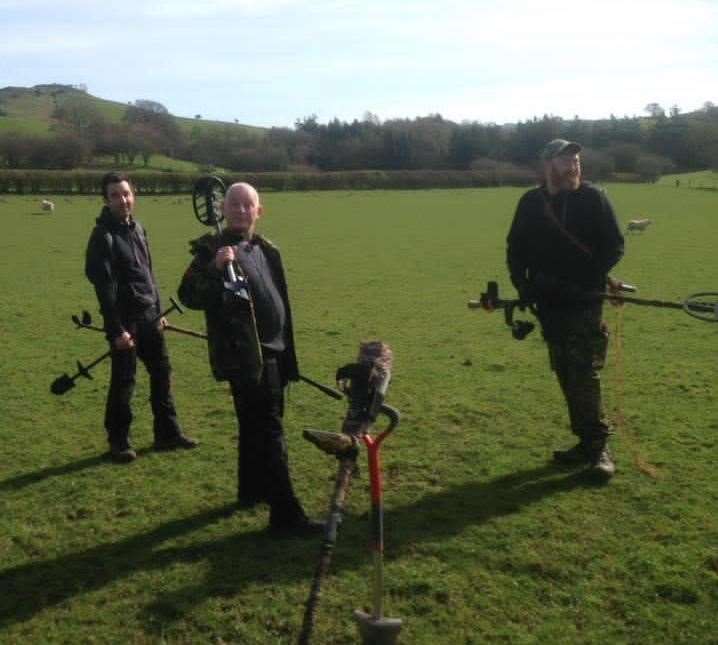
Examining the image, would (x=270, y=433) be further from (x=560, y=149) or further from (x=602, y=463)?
(x=560, y=149)

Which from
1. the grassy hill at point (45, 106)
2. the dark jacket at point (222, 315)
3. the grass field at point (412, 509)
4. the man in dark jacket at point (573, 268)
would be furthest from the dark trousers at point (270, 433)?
the grassy hill at point (45, 106)

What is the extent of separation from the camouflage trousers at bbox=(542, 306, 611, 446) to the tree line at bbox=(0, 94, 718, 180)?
7743 cm

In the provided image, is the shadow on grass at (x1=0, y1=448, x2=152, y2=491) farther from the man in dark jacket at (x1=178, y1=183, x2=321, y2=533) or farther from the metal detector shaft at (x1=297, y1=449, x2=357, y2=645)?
the metal detector shaft at (x1=297, y1=449, x2=357, y2=645)

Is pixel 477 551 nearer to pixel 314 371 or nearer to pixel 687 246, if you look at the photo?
pixel 314 371

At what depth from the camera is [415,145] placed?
295 feet

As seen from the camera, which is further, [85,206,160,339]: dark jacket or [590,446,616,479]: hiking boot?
[85,206,160,339]: dark jacket

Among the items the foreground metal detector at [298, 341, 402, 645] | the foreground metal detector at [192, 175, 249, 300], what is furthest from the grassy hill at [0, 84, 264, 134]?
the foreground metal detector at [298, 341, 402, 645]

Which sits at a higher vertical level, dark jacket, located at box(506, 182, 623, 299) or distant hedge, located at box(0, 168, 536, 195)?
distant hedge, located at box(0, 168, 536, 195)

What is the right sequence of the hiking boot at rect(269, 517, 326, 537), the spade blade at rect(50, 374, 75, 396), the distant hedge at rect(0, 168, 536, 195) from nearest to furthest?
the hiking boot at rect(269, 517, 326, 537) < the spade blade at rect(50, 374, 75, 396) < the distant hedge at rect(0, 168, 536, 195)

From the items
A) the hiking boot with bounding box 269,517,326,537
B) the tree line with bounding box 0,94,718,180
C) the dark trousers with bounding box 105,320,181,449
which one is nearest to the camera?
the hiking boot with bounding box 269,517,326,537

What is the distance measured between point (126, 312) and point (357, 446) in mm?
3629

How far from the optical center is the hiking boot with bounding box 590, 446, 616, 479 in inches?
234

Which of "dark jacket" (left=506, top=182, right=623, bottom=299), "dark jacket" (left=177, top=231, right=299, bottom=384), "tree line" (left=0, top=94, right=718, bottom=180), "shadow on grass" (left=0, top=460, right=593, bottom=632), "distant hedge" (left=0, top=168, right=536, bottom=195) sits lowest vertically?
"shadow on grass" (left=0, top=460, right=593, bottom=632)

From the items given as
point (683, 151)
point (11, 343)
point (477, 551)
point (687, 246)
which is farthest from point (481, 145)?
point (477, 551)
